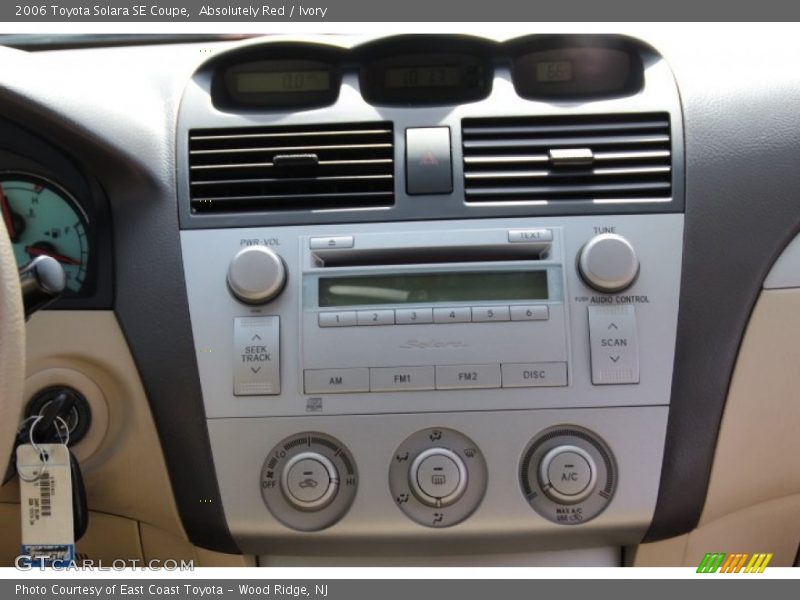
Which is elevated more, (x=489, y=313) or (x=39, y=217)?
(x=39, y=217)

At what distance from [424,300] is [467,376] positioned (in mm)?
157

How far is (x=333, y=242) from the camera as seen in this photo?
1.39 m

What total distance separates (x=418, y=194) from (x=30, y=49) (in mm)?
921

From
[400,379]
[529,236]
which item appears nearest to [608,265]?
[529,236]

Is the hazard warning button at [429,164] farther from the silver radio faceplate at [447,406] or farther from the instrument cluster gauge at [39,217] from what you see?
the instrument cluster gauge at [39,217]

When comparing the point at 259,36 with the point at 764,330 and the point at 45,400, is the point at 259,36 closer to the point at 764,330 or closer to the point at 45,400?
the point at 45,400

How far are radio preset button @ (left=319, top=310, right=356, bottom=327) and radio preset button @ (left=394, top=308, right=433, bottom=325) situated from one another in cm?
8

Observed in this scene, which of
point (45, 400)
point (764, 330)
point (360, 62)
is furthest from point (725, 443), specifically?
point (45, 400)

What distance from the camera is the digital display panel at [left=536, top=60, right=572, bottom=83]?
1.50 m

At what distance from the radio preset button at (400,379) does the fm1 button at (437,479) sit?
0.12 metres

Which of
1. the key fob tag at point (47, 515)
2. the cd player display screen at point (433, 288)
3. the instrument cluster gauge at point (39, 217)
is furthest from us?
the instrument cluster gauge at point (39, 217)

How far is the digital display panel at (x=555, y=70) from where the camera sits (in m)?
1.50

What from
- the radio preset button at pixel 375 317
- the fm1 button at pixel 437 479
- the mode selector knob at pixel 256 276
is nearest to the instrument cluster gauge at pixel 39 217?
the mode selector knob at pixel 256 276

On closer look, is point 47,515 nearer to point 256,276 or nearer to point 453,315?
point 256,276
